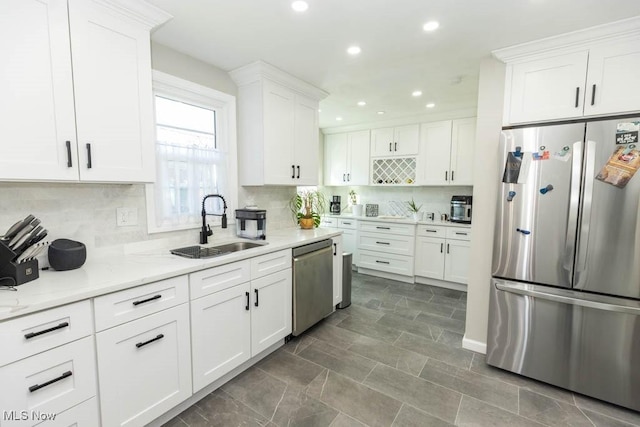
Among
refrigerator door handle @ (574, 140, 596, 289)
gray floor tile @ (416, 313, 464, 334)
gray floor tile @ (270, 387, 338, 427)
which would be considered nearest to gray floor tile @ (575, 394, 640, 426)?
refrigerator door handle @ (574, 140, 596, 289)

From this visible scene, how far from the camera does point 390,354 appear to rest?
8.15 feet

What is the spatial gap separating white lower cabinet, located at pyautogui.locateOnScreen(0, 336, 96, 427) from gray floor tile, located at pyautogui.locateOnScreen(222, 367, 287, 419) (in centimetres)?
91

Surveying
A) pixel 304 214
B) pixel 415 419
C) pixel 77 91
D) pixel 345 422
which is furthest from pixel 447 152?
pixel 77 91

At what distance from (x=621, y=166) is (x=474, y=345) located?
1.74 m

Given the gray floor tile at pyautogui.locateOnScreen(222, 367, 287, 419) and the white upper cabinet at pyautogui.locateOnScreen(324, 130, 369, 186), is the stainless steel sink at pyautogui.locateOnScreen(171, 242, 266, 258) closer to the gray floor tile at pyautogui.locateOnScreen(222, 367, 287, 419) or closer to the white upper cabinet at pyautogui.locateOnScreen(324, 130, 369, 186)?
the gray floor tile at pyautogui.locateOnScreen(222, 367, 287, 419)

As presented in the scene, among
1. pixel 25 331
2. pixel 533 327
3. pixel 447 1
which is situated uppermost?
pixel 447 1

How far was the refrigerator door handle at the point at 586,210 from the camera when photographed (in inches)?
74.4

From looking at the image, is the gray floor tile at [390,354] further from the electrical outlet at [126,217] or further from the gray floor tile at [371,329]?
the electrical outlet at [126,217]

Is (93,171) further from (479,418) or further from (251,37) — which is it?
(479,418)

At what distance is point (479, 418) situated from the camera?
1782mm

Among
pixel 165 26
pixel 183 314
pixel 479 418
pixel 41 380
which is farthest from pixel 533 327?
pixel 165 26

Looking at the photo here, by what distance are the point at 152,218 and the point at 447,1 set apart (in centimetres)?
250

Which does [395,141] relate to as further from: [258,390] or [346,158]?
[258,390]

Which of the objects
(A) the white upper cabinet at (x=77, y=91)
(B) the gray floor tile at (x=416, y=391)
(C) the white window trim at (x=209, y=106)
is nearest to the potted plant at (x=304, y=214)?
(C) the white window trim at (x=209, y=106)
